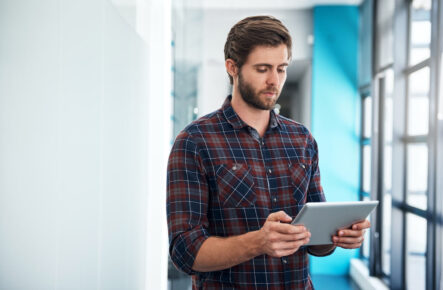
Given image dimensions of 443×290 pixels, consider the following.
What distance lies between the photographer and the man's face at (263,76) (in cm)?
126

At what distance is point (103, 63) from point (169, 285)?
1.49 m

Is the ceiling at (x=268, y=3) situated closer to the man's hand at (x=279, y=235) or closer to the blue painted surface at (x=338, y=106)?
the blue painted surface at (x=338, y=106)

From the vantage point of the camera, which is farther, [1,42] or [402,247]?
[402,247]

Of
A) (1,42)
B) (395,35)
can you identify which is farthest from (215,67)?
(1,42)

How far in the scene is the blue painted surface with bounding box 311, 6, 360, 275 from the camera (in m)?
5.12

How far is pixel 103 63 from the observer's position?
1.16m

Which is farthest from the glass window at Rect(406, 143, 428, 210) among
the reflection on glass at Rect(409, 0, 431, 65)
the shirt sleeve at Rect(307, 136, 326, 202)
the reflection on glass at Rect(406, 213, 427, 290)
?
the shirt sleeve at Rect(307, 136, 326, 202)

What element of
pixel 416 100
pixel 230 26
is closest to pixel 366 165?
pixel 416 100

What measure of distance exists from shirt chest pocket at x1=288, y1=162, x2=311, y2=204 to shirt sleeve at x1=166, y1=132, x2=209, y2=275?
11.6 inches

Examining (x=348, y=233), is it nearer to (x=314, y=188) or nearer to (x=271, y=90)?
(x=314, y=188)

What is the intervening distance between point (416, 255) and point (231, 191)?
477 cm

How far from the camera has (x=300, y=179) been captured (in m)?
1.28

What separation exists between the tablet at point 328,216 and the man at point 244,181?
27mm

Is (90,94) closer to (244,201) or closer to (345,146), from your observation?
(244,201)
